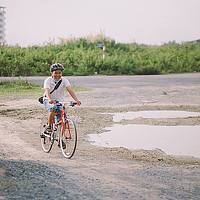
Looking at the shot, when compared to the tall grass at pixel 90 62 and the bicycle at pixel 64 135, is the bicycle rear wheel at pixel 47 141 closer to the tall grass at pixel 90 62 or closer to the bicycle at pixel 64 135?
the bicycle at pixel 64 135

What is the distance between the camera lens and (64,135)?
32.5 ft

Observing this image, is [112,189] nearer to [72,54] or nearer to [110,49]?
[72,54]

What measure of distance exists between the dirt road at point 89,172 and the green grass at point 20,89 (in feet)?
29.3

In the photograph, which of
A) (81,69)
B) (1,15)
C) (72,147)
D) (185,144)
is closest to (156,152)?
(185,144)

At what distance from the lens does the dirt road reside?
22.4ft

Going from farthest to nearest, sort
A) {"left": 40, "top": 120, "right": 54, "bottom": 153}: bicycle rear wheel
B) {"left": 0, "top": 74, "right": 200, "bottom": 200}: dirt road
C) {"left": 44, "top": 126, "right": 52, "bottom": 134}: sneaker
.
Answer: {"left": 44, "top": 126, "right": 52, "bottom": 134}: sneaker → {"left": 40, "top": 120, "right": 54, "bottom": 153}: bicycle rear wheel → {"left": 0, "top": 74, "right": 200, "bottom": 200}: dirt road

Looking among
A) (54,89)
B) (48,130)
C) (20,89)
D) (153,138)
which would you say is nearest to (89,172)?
(54,89)

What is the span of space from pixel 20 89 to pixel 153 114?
989 cm

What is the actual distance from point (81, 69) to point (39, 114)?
20488 mm

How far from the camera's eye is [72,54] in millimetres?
40156

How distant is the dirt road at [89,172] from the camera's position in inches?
269

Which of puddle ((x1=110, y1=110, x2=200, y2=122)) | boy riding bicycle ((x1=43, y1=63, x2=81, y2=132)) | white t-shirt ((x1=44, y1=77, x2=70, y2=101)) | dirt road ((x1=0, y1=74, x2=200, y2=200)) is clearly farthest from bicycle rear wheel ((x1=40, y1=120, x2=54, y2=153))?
puddle ((x1=110, y1=110, x2=200, y2=122))

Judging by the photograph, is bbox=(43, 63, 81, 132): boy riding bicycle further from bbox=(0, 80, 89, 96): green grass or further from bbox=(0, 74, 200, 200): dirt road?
bbox=(0, 80, 89, 96): green grass

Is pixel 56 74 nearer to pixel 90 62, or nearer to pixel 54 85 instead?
pixel 54 85
